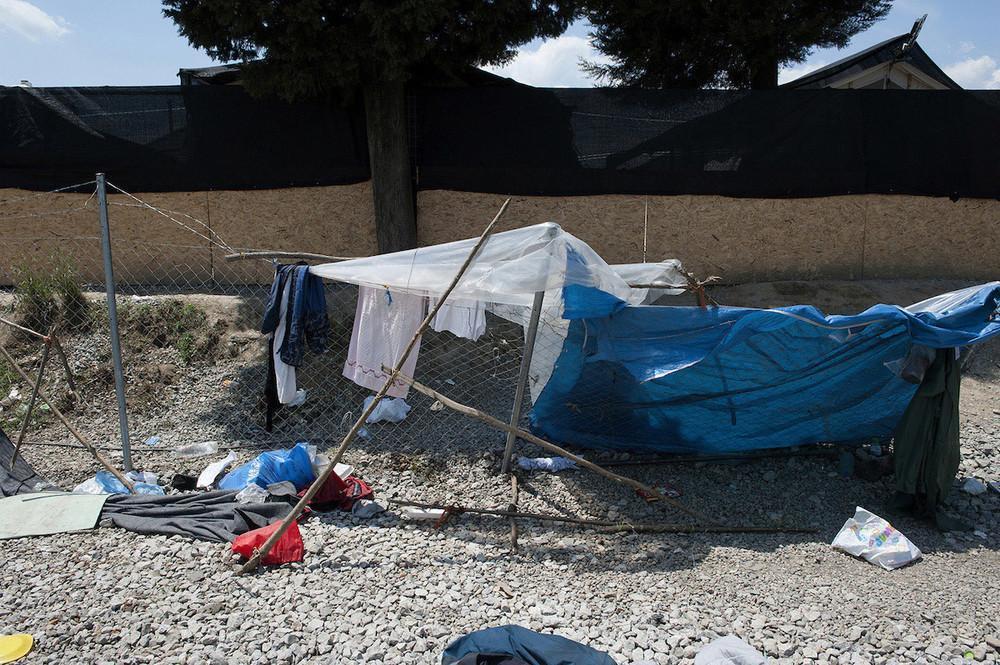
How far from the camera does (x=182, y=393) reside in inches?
283

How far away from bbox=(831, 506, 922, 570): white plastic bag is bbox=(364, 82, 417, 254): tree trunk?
17.4 ft

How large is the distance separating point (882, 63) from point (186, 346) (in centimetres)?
1173

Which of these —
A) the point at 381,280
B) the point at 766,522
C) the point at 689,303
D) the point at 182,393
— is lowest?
the point at 766,522

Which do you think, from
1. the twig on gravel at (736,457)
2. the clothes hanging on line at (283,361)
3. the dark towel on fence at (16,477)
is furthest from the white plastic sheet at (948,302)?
the dark towel on fence at (16,477)

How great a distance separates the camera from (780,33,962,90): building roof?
12281mm

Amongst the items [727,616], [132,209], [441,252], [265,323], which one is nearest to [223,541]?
[265,323]

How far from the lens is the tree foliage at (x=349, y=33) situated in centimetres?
679

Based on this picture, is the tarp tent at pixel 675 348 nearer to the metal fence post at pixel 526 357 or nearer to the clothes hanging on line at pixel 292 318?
the metal fence post at pixel 526 357

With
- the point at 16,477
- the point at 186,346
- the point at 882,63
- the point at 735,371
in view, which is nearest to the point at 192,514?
the point at 16,477

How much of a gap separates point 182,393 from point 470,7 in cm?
481

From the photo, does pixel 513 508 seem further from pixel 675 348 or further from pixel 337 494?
pixel 675 348

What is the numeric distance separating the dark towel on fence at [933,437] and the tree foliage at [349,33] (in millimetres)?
5042

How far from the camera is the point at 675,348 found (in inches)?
202

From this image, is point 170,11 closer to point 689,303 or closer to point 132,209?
point 132,209
